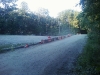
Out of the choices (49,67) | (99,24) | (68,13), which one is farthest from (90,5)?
(68,13)

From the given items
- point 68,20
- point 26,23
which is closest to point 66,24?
point 68,20

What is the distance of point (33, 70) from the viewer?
30.6 ft

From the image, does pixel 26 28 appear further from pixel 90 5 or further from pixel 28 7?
pixel 90 5

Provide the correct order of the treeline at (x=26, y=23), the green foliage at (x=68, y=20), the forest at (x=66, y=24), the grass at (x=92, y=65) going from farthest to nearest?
the green foliage at (x=68, y=20), the treeline at (x=26, y=23), the forest at (x=66, y=24), the grass at (x=92, y=65)

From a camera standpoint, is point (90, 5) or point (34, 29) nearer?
point (90, 5)

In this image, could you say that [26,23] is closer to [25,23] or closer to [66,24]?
[25,23]

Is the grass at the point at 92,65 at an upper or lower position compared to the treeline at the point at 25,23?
lower

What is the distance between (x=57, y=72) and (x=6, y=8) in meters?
15.7

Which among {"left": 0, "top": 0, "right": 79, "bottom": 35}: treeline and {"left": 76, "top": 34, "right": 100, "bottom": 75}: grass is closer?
{"left": 76, "top": 34, "right": 100, "bottom": 75}: grass

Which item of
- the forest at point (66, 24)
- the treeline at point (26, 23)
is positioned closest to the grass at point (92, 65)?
the forest at point (66, 24)

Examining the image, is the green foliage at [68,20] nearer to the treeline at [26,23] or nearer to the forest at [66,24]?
the forest at [66,24]

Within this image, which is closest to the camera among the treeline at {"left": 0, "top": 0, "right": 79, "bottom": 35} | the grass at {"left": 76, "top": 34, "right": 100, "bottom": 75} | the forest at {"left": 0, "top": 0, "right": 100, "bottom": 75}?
the grass at {"left": 76, "top": 34, "right": 100, "bottom": 75}

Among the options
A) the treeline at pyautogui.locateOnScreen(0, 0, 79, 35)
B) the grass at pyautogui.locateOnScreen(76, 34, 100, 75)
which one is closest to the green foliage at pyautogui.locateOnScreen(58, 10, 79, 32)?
the treeline at pyautogui.locateOnScreen(0, 0, 79, 35)

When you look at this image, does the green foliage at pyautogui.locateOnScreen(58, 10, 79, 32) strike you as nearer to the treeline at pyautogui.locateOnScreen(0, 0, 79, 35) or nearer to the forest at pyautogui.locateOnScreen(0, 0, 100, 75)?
the forest at pyautogui.locateOnScreen(0, 0, 100, 75)
